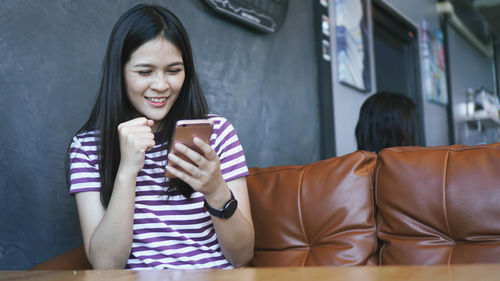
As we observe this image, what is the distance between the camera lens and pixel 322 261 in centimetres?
143

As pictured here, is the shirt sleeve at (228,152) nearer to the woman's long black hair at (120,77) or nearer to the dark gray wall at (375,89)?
the woman's long black hair at (120,77)

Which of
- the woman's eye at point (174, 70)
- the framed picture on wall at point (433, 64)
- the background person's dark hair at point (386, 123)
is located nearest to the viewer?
the woman's eye at point (174, 70)

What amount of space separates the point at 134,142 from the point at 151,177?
0.80 ft

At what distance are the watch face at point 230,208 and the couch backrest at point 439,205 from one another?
0.50m

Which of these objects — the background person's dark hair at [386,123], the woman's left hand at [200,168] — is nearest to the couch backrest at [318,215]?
the woman's left hand at [200,168]

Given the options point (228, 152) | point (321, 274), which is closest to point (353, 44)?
point (228, 152)

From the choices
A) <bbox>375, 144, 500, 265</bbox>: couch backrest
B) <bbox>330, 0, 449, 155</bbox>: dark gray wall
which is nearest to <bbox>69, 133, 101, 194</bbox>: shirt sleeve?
<bbox>375, 144, 500, 265</bbox>: couch backrest

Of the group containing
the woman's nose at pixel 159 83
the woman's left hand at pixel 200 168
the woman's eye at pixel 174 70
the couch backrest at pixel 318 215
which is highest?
the woman's eye at pixel 174 70

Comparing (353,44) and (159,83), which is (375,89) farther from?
(159,83)

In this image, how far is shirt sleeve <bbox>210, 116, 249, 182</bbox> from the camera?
1350mm

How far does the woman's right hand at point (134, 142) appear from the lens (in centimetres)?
113

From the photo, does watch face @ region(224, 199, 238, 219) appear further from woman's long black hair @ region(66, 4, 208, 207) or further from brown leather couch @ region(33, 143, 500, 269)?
brown leather couch @ region(33, 143, 500, 269)

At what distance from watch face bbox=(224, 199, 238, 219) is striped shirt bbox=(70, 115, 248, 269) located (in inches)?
6.1

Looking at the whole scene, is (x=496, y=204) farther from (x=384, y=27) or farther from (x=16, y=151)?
(x=384, y=27)
